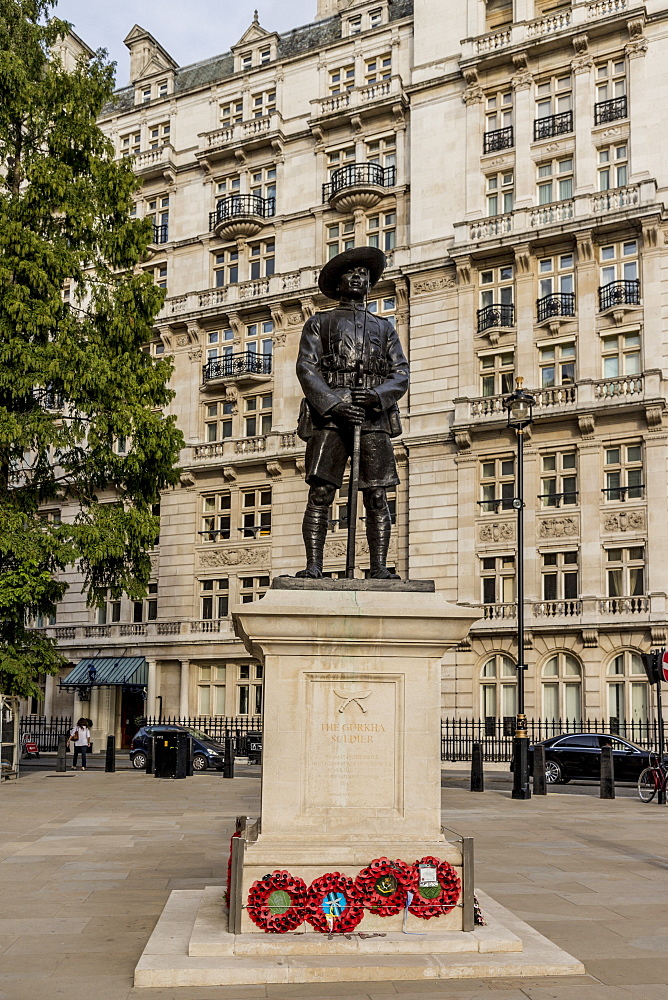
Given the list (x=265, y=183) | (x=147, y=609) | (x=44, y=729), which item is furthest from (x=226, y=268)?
(x=44, y=729)

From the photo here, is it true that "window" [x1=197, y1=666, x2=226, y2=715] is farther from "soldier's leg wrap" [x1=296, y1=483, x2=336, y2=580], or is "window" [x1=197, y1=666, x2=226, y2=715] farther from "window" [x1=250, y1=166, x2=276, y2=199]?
"soldier's leg wrap" [x1=296, y1=483, x2=336, y2=580]

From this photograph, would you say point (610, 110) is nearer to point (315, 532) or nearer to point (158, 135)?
point (158, 135)

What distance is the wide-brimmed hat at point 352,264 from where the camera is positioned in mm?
9250

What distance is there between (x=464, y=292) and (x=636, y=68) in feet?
32.5

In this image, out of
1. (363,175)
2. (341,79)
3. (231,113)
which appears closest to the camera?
(363,175)

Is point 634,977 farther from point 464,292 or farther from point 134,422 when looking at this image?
point 464,292

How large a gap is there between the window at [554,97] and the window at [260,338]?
14.1 meters

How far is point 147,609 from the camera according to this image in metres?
45.3

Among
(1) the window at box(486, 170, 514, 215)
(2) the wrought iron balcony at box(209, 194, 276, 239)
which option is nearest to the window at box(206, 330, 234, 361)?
(2) the wrought iron balcony at box(209, 194, 276, 239)

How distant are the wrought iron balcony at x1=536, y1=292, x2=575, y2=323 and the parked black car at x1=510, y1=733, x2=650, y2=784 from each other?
16.3 metres

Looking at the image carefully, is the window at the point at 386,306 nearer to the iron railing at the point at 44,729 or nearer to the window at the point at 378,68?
the window at the point at 378,68

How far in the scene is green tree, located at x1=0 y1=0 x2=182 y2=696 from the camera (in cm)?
2352

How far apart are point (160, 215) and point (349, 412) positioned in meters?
43.1

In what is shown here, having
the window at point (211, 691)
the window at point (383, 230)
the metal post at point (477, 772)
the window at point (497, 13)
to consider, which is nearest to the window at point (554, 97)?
the window at point (497, 13)
